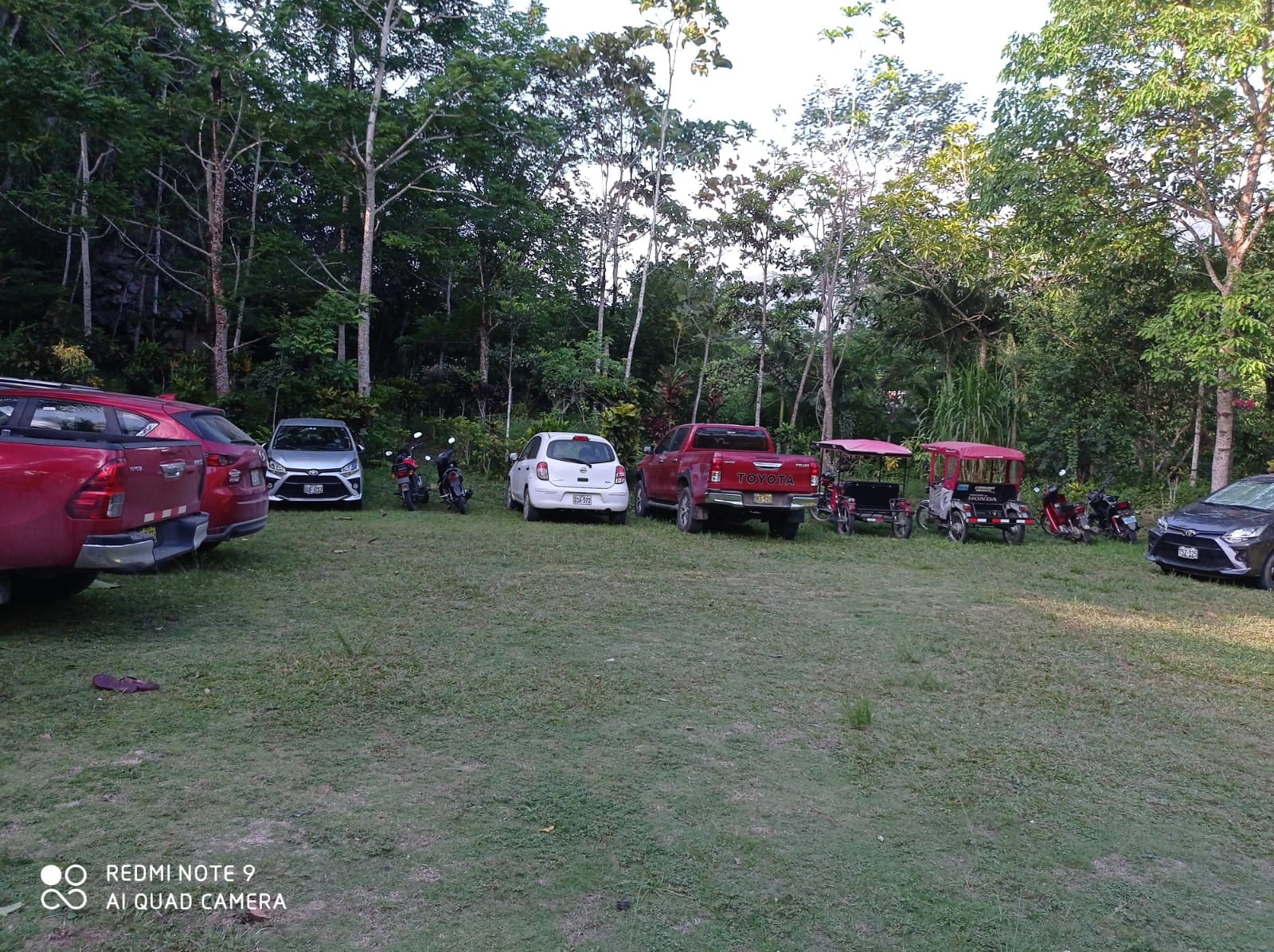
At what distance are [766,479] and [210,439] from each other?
719cm

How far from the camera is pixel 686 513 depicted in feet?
43.9

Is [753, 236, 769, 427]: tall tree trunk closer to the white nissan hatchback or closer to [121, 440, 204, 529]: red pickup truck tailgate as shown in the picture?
the white nissan hatchback

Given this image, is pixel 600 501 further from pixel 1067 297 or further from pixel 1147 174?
pixel 1067 297

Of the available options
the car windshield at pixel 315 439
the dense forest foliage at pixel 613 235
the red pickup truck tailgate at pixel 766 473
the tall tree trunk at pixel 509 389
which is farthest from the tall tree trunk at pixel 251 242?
the red pickup truck tailgate at pixel 766 473

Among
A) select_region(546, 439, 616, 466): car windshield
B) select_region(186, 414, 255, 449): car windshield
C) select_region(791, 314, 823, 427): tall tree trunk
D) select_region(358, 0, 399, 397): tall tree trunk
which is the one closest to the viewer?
select_region(186, 414, 255, 449): car windshield

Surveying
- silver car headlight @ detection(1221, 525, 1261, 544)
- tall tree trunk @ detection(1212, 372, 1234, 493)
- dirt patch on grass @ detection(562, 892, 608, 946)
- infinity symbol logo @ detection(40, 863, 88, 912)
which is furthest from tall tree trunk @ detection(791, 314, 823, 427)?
infinity symbol logo @ detection(40, 863, 88, 912)

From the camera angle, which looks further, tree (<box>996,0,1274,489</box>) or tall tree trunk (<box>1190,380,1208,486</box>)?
tall tree trunk (<box>1190,380,1208,486</box>)

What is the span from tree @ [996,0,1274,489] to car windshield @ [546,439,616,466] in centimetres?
817

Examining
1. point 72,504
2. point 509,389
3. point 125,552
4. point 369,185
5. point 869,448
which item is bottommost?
point 125,552

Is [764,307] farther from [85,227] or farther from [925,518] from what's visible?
[85,227]

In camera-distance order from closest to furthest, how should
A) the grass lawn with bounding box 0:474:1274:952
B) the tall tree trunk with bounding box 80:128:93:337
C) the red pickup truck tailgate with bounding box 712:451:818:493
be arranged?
1. the grass lawn with bounding box 0:474:1274:952
2. the red pickup truck tailgate with bounding box 712:451:818:493
3. the tall tree trunk with bounding box 80:128:93:337

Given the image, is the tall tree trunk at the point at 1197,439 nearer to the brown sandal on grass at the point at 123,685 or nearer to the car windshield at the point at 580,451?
the car windshield at the point at 580,451

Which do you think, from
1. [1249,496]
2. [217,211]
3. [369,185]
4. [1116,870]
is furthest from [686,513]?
[217,211]

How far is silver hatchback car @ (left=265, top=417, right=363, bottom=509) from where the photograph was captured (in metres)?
13.4
